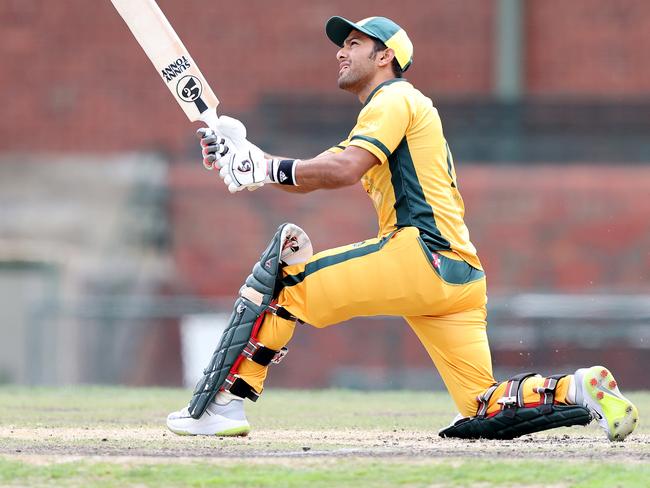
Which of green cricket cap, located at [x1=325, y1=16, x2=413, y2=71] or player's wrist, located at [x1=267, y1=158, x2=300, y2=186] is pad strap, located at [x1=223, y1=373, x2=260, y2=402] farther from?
green cricket cap, located at [x1=325, y1=16, x2=413, y2=71]

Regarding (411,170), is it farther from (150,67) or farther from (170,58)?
(150,67)

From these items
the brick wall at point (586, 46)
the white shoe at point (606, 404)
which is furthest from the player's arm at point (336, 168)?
the brick wall at point (586, 46)

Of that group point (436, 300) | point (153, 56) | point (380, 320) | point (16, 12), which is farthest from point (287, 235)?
point (16, 12)

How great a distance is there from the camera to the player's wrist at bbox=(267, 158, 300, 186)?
6.44 metres

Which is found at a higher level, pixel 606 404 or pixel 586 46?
pixel 586 46

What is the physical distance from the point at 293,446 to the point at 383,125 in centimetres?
147

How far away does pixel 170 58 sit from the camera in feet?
23.2

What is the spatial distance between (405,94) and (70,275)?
34.0ft

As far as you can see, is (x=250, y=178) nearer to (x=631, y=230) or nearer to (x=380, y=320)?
(x=380, y=320)

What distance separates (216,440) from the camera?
21.0 ft

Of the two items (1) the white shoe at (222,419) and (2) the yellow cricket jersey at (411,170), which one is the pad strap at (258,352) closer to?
(1) the white shoe at (222,419)

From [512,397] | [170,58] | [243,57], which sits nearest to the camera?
[512,397]

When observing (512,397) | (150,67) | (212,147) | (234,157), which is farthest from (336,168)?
(150,67)

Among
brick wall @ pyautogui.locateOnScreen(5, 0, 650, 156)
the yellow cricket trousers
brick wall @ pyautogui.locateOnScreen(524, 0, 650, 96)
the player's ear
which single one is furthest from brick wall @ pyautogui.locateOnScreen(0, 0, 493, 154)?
the yellow cricket trousers
